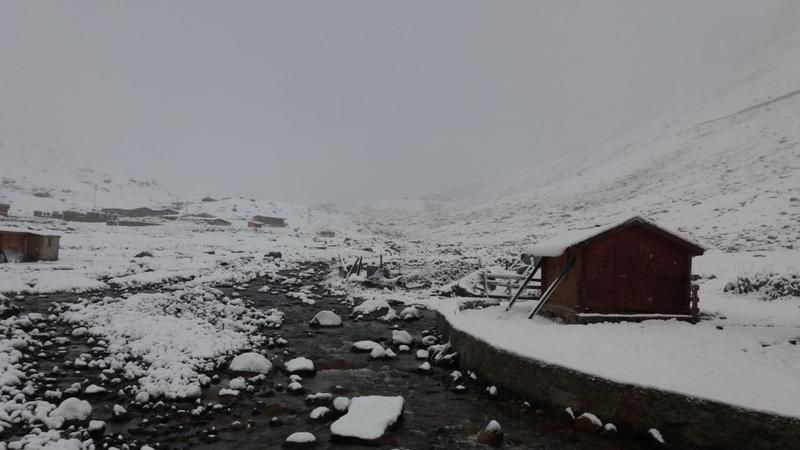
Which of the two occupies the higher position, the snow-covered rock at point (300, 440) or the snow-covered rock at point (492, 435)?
the snow-covered rock at point (492, 435)

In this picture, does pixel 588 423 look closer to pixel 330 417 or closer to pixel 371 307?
pixel 330 417

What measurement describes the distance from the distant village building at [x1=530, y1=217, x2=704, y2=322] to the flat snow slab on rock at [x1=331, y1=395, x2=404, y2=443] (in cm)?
709

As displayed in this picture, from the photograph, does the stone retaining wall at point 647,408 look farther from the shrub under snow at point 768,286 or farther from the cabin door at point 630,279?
the shrub under snow at point 768,286

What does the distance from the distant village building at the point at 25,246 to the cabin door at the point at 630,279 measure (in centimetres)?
3110

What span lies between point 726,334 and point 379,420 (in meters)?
9.52

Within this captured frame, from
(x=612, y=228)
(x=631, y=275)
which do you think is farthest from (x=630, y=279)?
(x=612, y=228)

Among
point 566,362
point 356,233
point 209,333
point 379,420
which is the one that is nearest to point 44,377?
point 209,333

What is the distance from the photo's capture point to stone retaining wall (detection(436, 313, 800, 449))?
7215 mm

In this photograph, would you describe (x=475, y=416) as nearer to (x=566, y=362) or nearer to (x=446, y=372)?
(x=566, y=362)

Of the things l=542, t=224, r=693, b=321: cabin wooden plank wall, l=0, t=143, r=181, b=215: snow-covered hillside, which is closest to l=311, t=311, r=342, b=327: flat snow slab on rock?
l=542, t=224, r=693, b=321: cabin wooden plank wall

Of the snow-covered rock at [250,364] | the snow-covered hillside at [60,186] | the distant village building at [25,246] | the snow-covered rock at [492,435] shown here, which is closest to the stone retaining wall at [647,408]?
the snow-covered rock at [492,435]

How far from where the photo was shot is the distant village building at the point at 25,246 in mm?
26453

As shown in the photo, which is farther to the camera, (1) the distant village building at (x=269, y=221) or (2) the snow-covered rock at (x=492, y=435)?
(1) the distant village building at (x=269, y=221)

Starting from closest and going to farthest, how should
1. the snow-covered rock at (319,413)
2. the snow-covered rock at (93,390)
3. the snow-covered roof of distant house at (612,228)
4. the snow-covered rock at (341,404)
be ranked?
the snow-covered rock at (319,413)
the snow-covered rock at (93,390)
the snow-covered rock at (341,404)
the snow-covered roof of distant house at (612,228)
